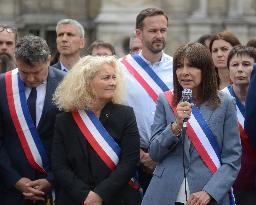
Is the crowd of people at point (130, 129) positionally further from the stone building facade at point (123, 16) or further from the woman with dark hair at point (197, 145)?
the stone building facade at point (123, 16)

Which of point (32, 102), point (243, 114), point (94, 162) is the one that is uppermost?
point (32, 102)

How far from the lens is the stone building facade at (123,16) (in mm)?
16609

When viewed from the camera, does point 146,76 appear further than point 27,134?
Yes

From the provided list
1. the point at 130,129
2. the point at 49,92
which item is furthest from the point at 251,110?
the point at 49,92

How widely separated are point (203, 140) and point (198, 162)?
151 millimetres

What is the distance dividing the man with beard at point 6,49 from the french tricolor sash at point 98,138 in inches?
78.5

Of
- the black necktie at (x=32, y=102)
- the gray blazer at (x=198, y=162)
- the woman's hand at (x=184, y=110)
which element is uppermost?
the woman's hand at (x=184, y=110)

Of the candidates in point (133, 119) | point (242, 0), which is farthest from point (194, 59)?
point (242, 0)

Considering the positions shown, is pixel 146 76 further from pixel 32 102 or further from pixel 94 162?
pixel 94 162

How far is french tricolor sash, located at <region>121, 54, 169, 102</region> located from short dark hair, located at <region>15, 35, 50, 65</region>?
2.98ft

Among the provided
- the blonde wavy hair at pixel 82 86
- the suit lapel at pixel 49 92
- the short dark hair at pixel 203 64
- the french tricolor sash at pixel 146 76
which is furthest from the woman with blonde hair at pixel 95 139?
the french tricolor sash at pixel 146 76

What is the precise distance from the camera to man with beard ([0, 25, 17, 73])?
735 centimetres

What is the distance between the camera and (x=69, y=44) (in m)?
7.68

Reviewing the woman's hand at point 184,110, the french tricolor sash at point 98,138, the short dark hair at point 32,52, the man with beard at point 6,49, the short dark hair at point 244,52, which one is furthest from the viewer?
the man with beard at point 6,49
